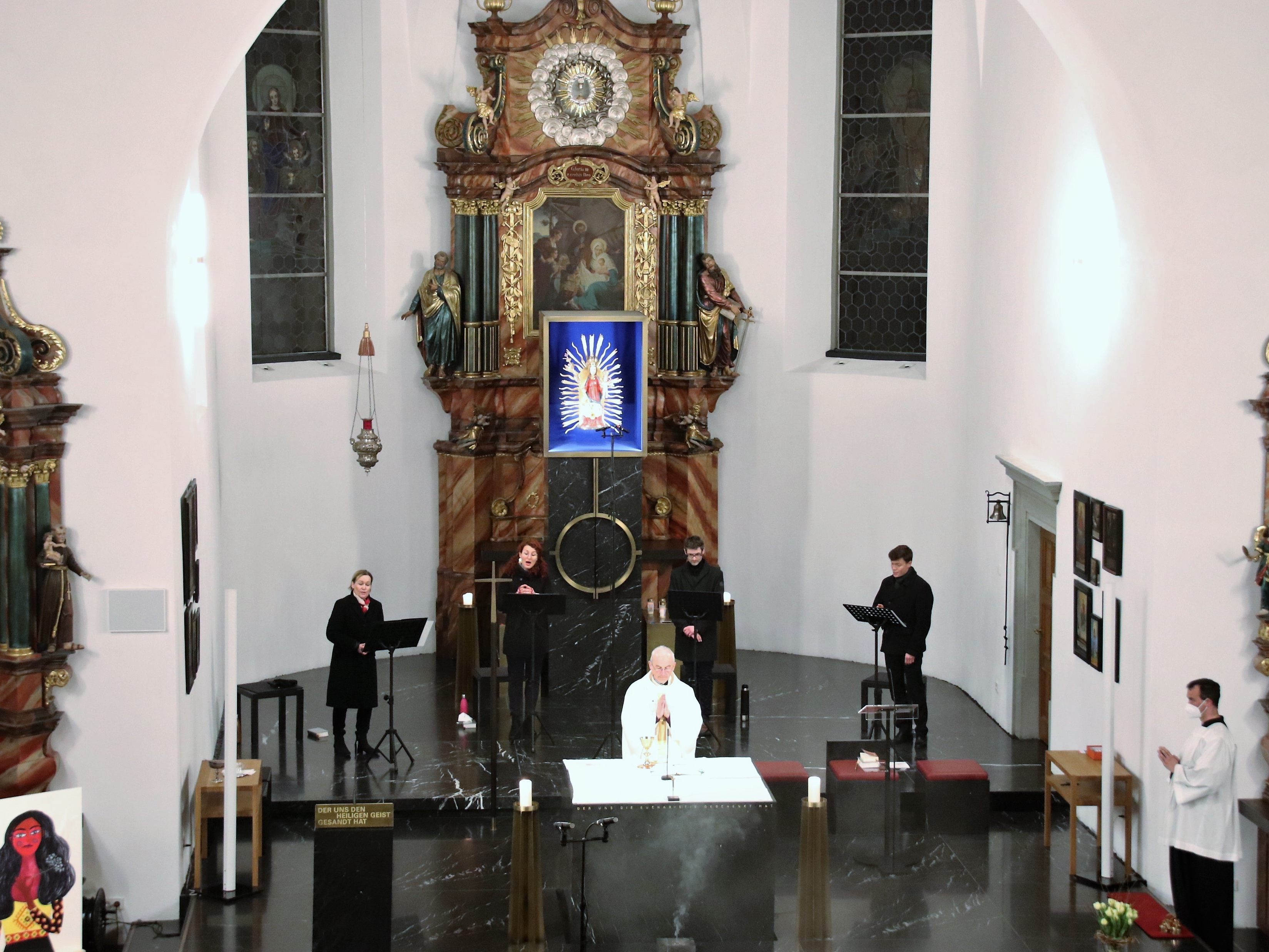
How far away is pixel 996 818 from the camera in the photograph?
12953 millimetres

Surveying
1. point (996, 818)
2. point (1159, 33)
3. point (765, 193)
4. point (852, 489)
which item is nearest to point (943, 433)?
point (852, 489)

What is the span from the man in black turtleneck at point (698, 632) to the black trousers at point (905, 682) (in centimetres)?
149

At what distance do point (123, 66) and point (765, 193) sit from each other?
8201 millimetres

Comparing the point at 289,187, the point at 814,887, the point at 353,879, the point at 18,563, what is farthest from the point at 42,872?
the point at 289,187

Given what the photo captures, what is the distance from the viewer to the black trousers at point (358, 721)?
1387 centimetres

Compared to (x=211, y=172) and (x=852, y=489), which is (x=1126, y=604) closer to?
(x=852, y=489)

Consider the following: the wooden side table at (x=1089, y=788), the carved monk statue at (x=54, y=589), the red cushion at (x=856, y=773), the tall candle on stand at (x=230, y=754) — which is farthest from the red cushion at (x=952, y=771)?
the carved monk statue at (x=54, y=589)

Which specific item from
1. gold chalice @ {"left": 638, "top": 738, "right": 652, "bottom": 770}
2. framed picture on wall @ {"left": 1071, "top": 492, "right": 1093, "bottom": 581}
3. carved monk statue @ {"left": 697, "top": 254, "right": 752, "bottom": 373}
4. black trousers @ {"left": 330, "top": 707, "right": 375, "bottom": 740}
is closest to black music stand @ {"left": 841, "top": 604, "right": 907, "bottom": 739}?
framed picture on wall @ {"left": 1071, "top": 492, "right": 1093, "bottom": 581}

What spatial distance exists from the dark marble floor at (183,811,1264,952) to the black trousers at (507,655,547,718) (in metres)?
1.84

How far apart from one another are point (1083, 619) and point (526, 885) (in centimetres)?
465

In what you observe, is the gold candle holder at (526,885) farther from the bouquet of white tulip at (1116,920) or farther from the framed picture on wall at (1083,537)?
the framed picture on wall at (1083,537)

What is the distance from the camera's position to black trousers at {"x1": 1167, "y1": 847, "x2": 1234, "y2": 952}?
34.2 feet

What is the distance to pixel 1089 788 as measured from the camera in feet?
38.4

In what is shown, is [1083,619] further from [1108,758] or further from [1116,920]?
[1116,920]
